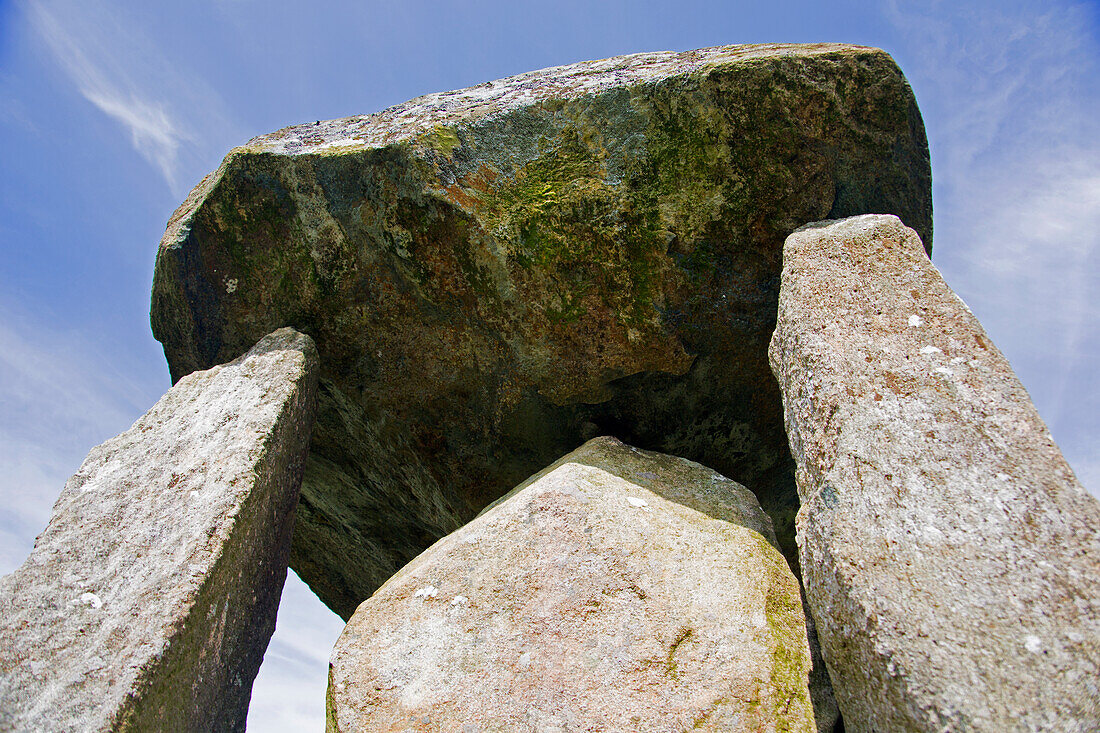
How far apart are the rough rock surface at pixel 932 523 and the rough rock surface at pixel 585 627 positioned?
0.27 m

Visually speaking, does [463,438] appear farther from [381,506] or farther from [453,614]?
[453,614]

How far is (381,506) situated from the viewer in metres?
4.16

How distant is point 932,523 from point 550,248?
1.86m

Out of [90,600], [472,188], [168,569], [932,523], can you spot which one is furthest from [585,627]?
[472,188]

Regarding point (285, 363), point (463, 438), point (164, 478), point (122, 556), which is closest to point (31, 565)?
point (122, 556)

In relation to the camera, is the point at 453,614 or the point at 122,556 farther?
the point at 122,556

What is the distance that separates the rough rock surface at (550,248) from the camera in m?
2.99

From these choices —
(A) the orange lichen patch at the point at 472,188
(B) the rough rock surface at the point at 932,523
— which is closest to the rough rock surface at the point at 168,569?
(A) the orange lichen patch at the point at 472,188

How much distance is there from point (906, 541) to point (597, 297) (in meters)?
1.71

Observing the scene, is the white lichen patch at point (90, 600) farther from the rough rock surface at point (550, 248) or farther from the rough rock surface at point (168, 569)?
the rough rock surface at point (550, 248)

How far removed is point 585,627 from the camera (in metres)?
2.14

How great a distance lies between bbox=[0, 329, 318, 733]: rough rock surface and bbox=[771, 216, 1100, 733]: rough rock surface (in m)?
1.83

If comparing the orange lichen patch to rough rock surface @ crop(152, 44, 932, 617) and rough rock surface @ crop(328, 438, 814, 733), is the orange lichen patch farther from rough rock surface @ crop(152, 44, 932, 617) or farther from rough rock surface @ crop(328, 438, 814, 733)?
rough rock surface @ crop(328, 438, 814, 733)

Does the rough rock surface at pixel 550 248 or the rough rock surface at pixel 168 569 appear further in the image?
the rough rock surface at pixel 550 248
